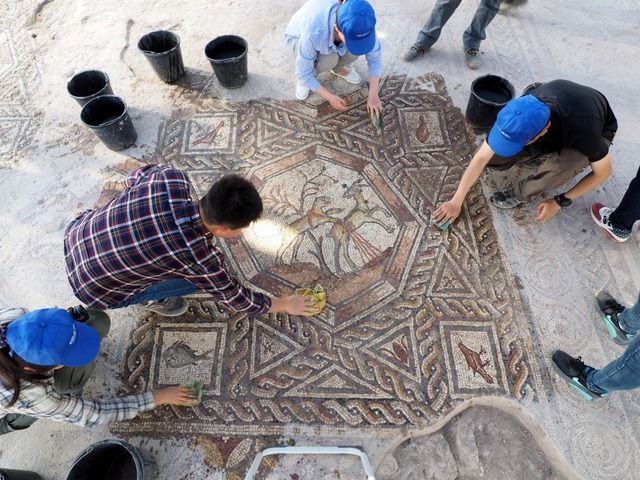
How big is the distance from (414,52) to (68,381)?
3.21 m

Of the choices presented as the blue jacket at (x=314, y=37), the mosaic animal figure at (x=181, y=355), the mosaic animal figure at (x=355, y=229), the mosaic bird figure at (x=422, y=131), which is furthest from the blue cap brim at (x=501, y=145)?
the mosaic animal figure at (x=181, y=355)

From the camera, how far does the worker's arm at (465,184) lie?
84.9 inches

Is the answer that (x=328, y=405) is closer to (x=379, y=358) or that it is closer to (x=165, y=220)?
(x=379, y=358)

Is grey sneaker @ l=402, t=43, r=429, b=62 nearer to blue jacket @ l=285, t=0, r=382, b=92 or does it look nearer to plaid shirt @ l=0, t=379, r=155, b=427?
blue jacket @ l=285, t=0, r=382, b=92

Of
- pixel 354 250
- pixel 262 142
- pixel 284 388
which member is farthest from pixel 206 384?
pixel 262 142

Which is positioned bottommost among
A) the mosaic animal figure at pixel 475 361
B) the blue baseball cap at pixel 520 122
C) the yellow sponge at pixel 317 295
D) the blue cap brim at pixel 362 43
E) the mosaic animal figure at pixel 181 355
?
the mosaic animal figure at pixel 475 361

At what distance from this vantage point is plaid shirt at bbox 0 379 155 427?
4.59 feet

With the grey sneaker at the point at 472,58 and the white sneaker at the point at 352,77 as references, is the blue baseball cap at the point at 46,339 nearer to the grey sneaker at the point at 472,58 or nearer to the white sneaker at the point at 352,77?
the white sneaker at the point at 352,77

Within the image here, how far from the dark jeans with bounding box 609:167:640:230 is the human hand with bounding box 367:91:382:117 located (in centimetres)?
158

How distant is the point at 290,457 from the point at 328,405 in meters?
0.29

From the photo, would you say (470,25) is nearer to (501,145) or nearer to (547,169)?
(547,169)

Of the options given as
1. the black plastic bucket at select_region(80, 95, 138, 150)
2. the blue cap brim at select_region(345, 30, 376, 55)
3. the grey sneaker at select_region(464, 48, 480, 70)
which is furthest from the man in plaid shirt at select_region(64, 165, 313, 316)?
the grey sneaker at select_region(464, 48, 480, 70)

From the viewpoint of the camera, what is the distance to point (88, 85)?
9.76 feet

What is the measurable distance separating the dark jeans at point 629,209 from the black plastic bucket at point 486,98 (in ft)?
2.96
